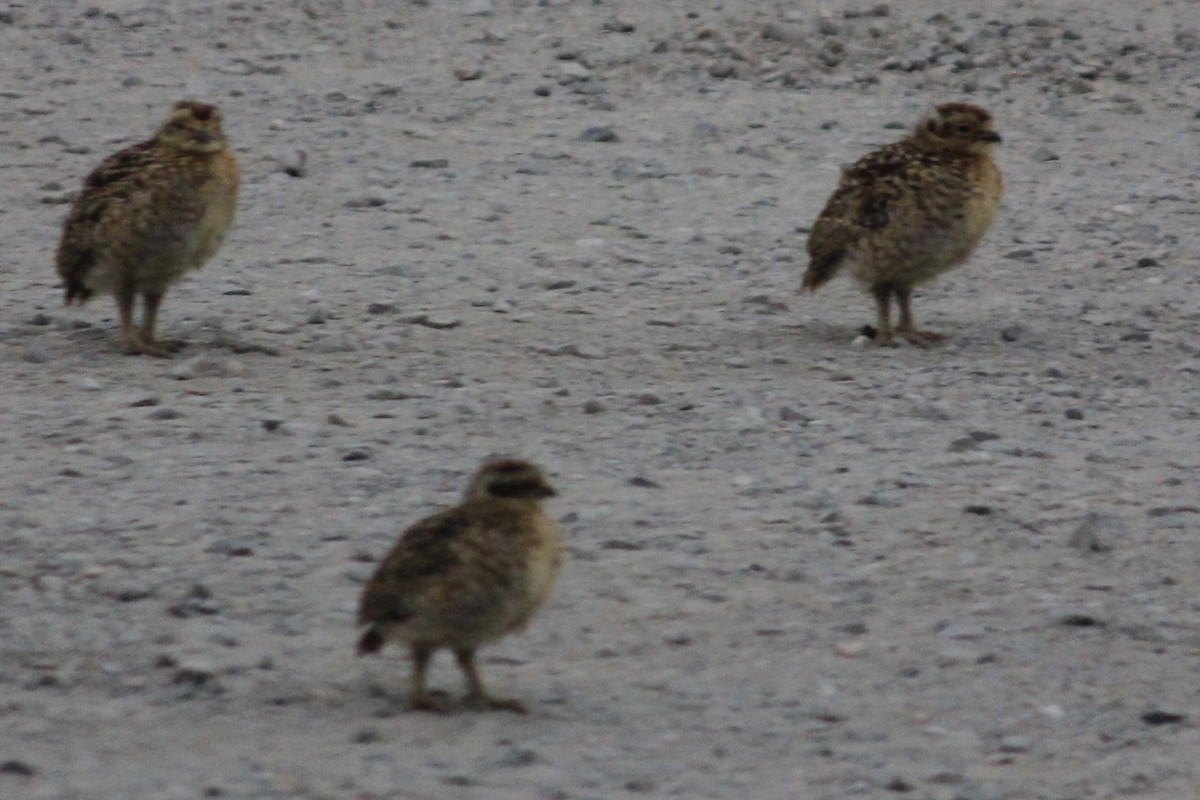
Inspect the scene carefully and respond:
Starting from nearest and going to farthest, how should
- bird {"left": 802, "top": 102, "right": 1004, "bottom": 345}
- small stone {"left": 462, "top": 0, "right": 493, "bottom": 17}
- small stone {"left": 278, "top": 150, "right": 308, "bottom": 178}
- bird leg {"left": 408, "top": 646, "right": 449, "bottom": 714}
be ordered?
bird leg {"left": 408, "top": 646, "right": 449, "bottom": 714} → bird {"left": 802, "top": 102, "right": 1004, "bottom": 345} → small stone {"left": 278, "top": 150, "right": 308, "bottom": 178} → small stone {"left": 462, "top": 0, "right": 493, "bottom": 17}

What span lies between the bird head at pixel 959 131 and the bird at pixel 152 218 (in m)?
3.13

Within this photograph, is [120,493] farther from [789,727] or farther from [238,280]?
[238,280]

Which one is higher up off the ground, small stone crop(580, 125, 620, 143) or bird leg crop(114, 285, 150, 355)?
small stone crop(580, 125, 620, 143)

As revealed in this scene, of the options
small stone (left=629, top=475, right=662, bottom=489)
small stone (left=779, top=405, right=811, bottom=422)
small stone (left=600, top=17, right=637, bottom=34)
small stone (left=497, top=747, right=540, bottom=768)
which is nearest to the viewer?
small stone (left=497, top=747, right=540, bottom=768)

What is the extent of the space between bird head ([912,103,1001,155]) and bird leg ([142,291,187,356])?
3457mm

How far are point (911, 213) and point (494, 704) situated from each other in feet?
15.0

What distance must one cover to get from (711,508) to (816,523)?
38 cm

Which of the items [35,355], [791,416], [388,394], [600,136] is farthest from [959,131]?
[35,355]

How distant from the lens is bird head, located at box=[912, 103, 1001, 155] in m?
10.7

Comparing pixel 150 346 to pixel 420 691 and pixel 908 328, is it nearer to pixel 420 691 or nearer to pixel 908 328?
pixel 908 328

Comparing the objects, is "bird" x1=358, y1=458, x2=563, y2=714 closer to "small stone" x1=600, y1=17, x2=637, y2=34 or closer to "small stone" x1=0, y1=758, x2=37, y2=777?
"small stone" x1=0, y1=758, x2=37, y2=777

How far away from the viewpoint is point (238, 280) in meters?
11.6

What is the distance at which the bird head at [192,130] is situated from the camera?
9.93 meters

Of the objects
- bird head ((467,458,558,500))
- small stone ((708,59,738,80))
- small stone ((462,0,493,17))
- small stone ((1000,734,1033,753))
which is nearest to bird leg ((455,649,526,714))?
bird head ((467,458,558,500))
